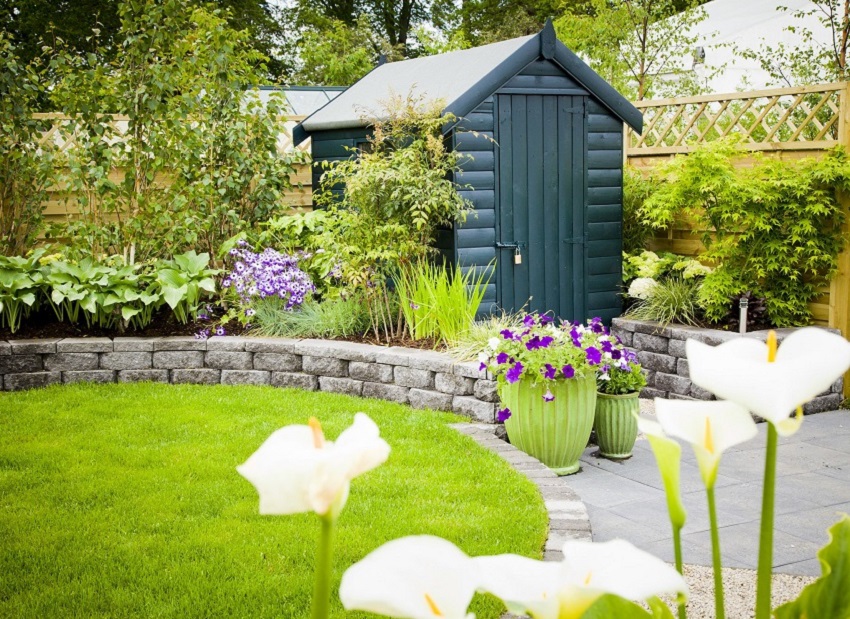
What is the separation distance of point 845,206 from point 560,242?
2108 millimetres

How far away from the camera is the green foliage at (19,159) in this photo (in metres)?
7.64

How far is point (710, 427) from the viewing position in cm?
72

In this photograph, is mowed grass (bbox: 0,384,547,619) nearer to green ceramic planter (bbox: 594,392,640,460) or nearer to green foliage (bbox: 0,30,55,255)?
green ceramic planter (bbox: 594,392,640,460)

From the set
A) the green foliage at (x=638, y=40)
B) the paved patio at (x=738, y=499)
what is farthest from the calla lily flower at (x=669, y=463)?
the green foliage at (x=638, y=40)

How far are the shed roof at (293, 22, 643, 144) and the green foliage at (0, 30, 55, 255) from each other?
8.01ft

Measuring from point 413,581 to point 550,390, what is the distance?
4508 mm

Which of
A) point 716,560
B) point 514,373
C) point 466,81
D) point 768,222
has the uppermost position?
point 466,81

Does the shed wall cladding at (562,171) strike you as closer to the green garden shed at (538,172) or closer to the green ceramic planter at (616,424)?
the green garden shed at (538,172)

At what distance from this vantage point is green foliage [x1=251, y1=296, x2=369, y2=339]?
7.00m

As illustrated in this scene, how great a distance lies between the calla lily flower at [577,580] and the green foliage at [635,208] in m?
7.63

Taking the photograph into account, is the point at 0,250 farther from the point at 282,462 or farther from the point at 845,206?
the point at 282,462

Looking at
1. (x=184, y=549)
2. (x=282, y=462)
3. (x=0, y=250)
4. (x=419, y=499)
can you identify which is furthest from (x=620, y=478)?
(x=0, y=250)

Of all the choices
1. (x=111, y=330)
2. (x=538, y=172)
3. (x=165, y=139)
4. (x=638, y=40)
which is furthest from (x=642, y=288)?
(x=638, y=40)

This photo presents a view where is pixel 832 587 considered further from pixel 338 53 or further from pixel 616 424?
pixel 338 53
